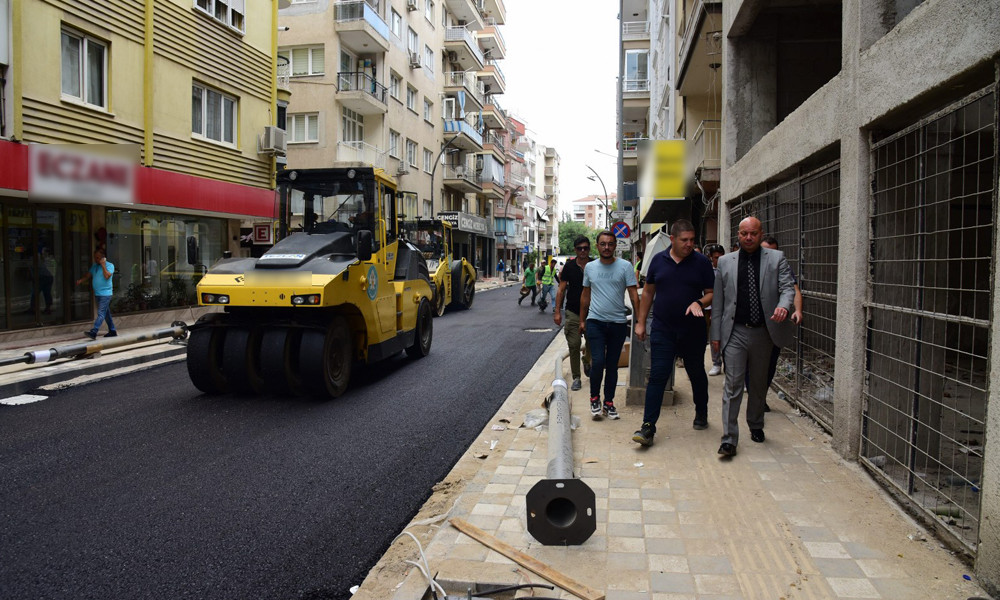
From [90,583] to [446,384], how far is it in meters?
5.87

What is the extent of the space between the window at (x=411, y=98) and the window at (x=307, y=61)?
7.47m

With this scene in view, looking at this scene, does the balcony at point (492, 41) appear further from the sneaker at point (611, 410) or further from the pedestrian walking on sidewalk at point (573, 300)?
the sneaker at point (611, 410)

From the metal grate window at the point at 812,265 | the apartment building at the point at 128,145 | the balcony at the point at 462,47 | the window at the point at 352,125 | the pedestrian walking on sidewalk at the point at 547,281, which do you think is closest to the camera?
the metal grate window at the point at 812,265

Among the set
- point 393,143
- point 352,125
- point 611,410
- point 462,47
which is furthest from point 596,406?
point 462,47

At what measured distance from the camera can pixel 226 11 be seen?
60.6 ft

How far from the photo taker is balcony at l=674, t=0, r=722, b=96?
13.4 metres

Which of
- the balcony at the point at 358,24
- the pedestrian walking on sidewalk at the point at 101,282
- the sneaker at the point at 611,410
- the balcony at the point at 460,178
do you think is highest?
the balcony at the point at 358,24

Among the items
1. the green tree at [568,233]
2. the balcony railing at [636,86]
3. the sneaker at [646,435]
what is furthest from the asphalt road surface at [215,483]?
the green tree at [568,233]

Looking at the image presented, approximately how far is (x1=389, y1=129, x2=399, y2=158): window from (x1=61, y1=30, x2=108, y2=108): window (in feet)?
68.1

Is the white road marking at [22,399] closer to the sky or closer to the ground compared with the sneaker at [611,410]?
closer to the ground

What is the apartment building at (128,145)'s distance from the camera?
12523 mm

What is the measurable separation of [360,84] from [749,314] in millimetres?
30155

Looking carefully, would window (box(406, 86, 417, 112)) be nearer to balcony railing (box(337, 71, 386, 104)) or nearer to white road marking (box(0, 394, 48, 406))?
balcony railing (box(337, 71, 386, 104))

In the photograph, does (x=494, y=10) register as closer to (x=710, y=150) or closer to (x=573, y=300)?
(x=710, y=150)
